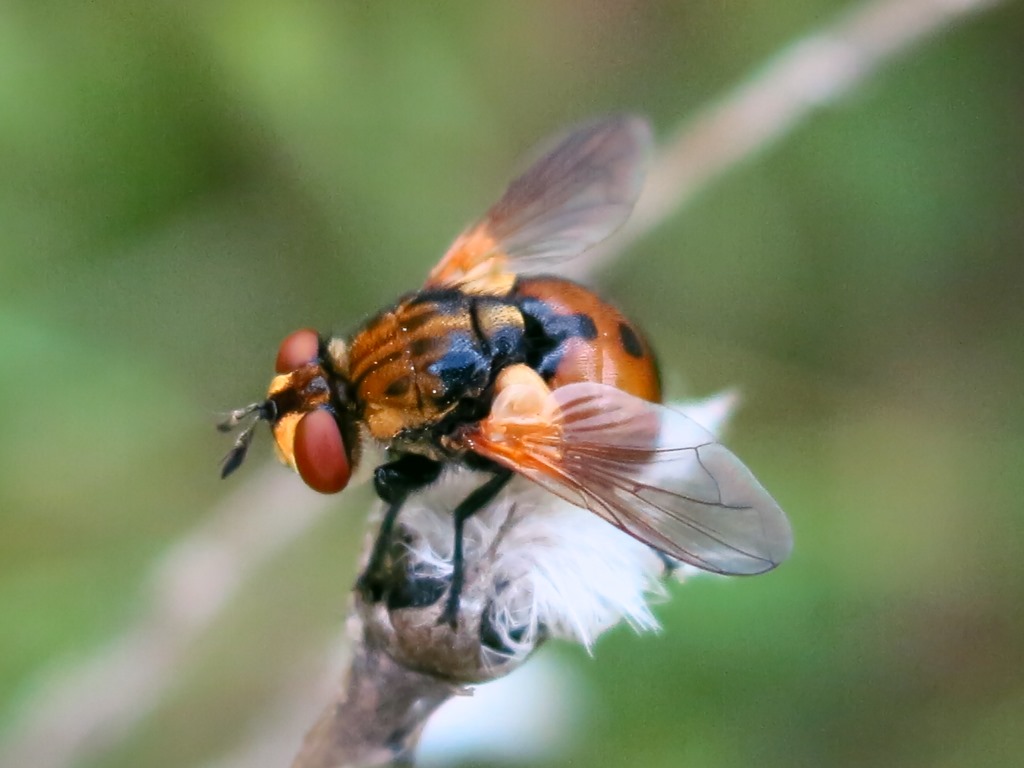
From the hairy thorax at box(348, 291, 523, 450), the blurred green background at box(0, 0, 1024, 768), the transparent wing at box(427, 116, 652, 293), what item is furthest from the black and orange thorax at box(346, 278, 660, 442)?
the blurred green background at box(0, 0, 1024, 768)

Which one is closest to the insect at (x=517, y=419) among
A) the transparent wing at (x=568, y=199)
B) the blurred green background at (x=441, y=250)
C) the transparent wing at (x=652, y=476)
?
the transparent wing at (x=652, y=476)

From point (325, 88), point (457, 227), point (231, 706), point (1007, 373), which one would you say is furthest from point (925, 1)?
point (231, 706)

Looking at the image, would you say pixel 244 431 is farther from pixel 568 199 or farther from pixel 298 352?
pixel 568 199

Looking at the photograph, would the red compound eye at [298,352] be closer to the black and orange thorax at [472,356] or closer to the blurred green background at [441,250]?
the black and orange thorax at [472,356]

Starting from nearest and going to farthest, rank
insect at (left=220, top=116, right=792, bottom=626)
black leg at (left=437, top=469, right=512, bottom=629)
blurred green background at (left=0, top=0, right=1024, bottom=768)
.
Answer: black leg at (left=437, top=469, right=512, bottom=629), insect at (left=220, top=116, right=792, bottom=626), blurred green background at (left=0, top=0, right=1024, bottom=768)

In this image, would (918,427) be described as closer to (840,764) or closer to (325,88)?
(840,764)

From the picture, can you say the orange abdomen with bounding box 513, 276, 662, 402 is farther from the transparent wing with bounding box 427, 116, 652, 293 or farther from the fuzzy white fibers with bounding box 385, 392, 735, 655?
the transparent wing with bounding box 427, 116, 652, 293

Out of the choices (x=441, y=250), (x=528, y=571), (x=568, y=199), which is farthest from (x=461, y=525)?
(x=441, y=250)
